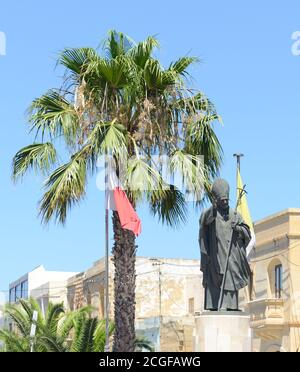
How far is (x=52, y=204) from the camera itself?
19.1 meters

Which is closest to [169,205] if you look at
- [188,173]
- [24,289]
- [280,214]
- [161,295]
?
[188,173]

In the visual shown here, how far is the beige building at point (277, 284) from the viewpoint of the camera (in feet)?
111

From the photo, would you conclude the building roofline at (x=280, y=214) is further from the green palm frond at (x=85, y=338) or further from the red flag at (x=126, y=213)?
the red flag at (x=126, y=213)

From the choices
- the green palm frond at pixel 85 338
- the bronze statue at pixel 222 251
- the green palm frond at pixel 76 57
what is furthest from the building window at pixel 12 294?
the bronze statue at pixel 222 251

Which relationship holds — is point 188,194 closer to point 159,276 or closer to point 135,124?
point 135,124

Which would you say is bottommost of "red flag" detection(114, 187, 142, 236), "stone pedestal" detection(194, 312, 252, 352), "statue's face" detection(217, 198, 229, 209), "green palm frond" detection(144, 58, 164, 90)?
"stone pedestal" detection(194, 312, 252, 352)

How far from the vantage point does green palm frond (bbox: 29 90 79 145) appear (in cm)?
1994

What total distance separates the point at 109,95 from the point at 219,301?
23.7ft

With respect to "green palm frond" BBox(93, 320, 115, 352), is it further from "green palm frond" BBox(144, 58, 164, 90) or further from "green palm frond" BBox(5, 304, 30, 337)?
"green palm frond" BBox(144, 58, 164, 90)

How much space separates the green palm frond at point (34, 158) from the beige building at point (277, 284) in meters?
15.5

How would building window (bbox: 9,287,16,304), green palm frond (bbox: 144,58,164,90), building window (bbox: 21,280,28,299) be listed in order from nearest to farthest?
green palm frond (bbox: 144,58,164,90)
building window (bbox: 21,280,28,299)
building window (bbox: 9,287,16,304)

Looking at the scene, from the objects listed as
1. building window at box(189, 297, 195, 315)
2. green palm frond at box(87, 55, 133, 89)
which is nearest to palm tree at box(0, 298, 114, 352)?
green palm frond at box(87, 55, 133, 89)

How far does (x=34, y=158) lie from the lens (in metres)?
20.3

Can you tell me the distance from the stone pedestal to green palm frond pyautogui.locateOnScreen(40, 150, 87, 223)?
612cm
